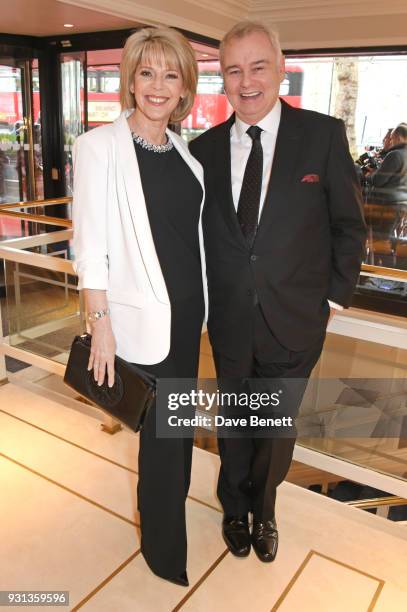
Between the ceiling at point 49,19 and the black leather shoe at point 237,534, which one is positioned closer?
the black leather shoe at point 237,534

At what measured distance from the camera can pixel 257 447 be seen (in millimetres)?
1855

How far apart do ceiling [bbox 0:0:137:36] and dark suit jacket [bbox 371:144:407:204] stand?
9.58 ft

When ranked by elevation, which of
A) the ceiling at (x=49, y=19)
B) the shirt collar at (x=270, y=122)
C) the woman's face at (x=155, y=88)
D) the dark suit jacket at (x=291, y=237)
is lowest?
the dark suit jacket at (x=291, y=237)

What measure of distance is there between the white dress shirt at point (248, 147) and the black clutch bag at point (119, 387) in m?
0.58

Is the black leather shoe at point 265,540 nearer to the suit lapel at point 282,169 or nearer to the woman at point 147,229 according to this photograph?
the woman at point 147,229

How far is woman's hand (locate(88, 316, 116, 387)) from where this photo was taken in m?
1.52

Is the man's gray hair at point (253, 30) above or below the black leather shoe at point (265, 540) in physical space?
above

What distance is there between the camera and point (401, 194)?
5.86 meters

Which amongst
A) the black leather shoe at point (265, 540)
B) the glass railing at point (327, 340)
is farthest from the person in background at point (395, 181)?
the black leather shoe at point (265, 540)

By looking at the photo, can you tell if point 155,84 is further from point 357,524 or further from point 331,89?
point 331,89

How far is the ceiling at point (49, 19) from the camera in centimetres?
400

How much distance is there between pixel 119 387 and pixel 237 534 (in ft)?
2.53

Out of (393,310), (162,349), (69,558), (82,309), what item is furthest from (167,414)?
(393,310)

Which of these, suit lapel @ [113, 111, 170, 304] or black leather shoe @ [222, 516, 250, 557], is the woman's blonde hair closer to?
suit lapel @ [113, 111, 170, 304]
